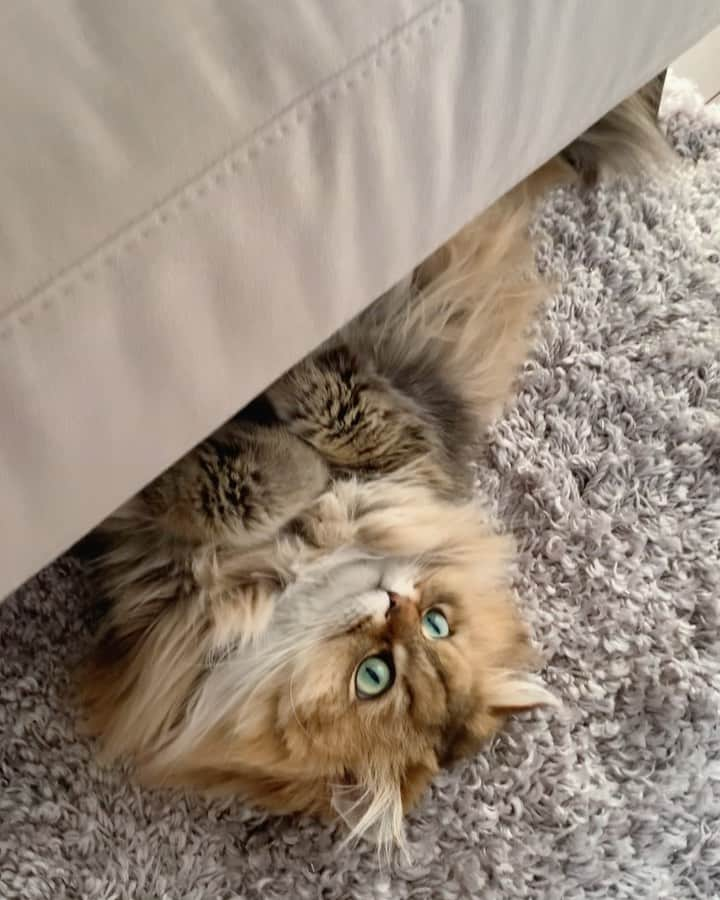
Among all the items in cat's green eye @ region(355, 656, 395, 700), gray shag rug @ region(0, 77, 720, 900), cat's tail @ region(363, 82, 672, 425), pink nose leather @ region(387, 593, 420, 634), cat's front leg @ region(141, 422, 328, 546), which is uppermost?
cat's front leg @ region(141, 422, 328, 546)

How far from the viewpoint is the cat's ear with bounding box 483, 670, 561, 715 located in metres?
1.22

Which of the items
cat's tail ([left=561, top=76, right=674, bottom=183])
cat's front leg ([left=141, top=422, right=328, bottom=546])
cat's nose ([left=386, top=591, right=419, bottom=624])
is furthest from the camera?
cat's tail ([left=561, top=76, right=674, bottom=183])

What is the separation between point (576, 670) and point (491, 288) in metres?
0.50

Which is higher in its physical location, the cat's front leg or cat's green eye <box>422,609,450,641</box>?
the cat's front leg

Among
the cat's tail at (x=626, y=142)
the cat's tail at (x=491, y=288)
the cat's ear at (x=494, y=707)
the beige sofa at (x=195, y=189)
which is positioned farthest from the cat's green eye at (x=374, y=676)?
the cat's tail at (x=626, y=142)

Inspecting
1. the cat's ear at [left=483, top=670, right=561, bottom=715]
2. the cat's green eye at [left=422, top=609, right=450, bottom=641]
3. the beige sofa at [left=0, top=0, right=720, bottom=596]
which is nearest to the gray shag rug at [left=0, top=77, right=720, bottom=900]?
the cat's ear at [left=483, top=670, right=561, bottom=715]

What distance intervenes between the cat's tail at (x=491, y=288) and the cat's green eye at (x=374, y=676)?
0.33 m

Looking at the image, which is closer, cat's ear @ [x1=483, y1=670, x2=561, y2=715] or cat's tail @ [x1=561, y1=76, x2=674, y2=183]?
cat's ear @ [x1=483, y1=670, x2=561, y2=715]

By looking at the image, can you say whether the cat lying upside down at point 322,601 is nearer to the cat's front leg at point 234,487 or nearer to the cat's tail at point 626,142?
the cat's front leg at point 234,487

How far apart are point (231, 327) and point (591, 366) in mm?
871

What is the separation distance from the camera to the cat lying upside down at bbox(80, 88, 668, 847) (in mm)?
1090

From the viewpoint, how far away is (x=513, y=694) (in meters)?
1.24

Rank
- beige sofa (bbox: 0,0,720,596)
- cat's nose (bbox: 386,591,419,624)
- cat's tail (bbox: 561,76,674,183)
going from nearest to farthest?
1. beige sofa (bbox: 0,0,720,596)
2. cat's nose (bbox: 386,591,419,624)
3. cat's tail (bbox: 561,76,674,183)

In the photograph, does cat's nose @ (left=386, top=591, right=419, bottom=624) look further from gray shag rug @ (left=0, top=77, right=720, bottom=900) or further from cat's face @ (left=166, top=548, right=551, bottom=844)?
gray shag rug @ (left=0, top=77, right=720, bottom=900)
